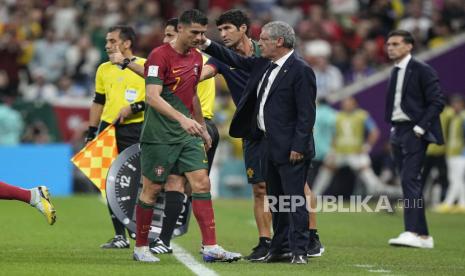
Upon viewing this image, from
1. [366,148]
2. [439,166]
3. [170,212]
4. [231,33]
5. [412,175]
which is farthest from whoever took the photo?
[366,148]

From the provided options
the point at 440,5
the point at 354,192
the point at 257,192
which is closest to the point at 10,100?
the point at 354,192

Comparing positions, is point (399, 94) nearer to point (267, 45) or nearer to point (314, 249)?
point (314, 249)

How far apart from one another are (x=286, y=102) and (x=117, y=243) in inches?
105

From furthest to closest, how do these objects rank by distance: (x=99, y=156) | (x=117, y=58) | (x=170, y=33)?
(x=99, y=156)
(x=170, y=33)
(x=117, y=58)

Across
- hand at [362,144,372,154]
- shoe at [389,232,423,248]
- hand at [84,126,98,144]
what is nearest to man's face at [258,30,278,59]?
hand at [84,126,98,144]

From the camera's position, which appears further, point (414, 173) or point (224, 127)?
point (224, 127)

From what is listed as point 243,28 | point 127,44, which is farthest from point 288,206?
point 127,44

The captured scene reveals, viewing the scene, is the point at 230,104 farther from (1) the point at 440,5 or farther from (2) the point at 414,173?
(2) the point at 414,173

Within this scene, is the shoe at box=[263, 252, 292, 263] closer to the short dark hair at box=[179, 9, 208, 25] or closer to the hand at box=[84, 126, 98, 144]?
the short dark hair at box=[179, 9, 208, 25]

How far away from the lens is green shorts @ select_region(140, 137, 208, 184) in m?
9.84

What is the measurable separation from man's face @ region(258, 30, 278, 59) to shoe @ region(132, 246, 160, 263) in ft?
6.57

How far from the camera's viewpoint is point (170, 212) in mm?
10859

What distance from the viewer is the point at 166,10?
26016mm

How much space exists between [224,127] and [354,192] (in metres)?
2.82
